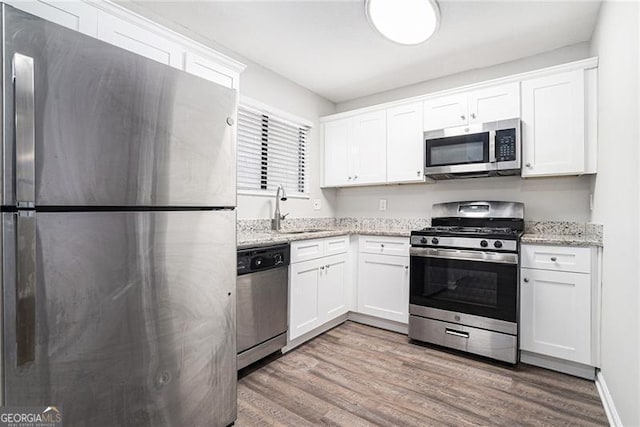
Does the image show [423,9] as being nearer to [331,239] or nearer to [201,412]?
[331,239]

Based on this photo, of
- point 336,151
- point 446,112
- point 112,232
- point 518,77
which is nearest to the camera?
point 112,232

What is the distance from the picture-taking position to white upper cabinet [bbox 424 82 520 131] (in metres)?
2.60

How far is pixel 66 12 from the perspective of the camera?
1.40 m

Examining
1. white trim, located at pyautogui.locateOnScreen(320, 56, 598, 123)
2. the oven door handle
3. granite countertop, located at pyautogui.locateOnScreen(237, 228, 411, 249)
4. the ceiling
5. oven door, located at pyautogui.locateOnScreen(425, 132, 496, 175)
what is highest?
the ceiling

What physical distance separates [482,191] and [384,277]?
4.03 ft

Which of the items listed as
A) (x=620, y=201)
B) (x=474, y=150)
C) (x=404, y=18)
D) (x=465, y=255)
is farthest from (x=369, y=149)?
(x=620, y=201)

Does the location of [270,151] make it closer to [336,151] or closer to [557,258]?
[336,151]

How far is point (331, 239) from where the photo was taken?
9.53 feet

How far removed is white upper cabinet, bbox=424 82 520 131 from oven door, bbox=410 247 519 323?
1.17 m

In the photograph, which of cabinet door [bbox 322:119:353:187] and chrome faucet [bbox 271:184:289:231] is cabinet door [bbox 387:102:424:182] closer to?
cabinet door [bbox 322:119:353:187]

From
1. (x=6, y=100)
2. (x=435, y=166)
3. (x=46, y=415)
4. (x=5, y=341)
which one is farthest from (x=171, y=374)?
(x=435, y=166)

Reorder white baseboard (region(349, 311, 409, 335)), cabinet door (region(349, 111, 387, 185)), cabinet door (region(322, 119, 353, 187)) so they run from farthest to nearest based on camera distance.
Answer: cabinet door (region(322, 119, 353, 187)) → cabinet door (region(349, 111, 387, 185)) → white baseboard (region(349, 311, 409, 335))

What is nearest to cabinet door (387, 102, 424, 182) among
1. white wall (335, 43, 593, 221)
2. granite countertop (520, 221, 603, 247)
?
white wall (335, 43, 593, 221)

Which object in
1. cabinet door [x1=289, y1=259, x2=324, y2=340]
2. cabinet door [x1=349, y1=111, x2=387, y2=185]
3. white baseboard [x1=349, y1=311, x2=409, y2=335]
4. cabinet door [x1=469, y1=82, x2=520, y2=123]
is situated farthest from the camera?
cabinet door [x1=349, y1=111, x2=387, y2=185]
